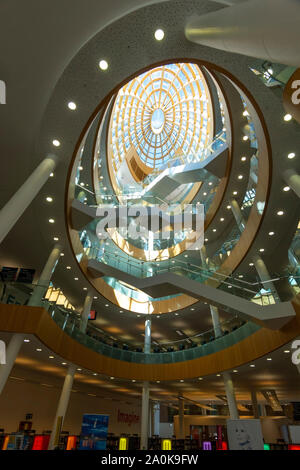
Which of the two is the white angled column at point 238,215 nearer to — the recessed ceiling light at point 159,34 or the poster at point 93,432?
the recessed ceiling light at point 159,34

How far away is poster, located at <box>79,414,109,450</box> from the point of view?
927 centimetres

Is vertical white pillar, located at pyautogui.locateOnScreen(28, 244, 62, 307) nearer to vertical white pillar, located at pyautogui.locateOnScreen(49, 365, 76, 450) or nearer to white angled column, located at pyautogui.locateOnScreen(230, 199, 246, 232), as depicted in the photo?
vertical white pillar, located at pyautogui.locateOnScreen(49, 365, 76, 450)

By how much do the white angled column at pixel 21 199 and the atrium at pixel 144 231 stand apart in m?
0.05


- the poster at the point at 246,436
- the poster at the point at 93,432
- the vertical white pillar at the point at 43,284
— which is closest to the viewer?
the poster at the point at 246,436

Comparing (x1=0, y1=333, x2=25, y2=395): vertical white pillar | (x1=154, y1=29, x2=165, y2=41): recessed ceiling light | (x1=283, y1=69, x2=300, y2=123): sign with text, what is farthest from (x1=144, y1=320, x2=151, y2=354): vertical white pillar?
(x1=154, y1=29, x2=165, y2=41): recessed ceiling light

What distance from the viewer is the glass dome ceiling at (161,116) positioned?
28.0 m

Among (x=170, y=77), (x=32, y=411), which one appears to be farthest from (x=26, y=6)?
(x=170, y=77)

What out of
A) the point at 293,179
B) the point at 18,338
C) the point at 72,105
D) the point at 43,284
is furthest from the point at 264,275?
the point at 72,105

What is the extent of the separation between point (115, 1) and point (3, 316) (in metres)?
10.8

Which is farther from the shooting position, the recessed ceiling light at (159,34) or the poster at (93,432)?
the poster at (93,432)

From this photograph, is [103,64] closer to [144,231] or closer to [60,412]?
[60,412]

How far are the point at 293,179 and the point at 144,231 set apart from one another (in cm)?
1696

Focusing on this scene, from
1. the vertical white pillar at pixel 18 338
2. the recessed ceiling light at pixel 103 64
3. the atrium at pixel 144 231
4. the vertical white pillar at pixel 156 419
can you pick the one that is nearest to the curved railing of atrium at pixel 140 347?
the atrium at pixel 144 231

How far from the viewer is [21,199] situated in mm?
7273
